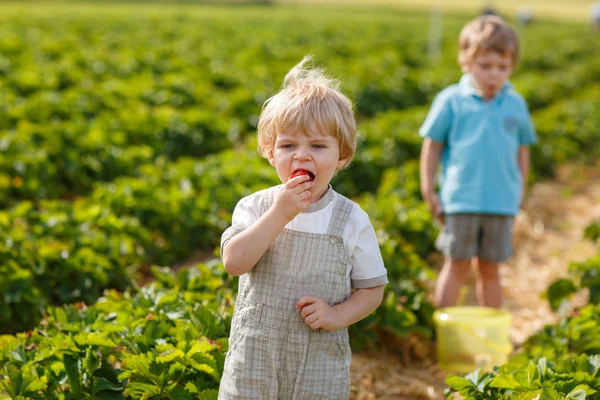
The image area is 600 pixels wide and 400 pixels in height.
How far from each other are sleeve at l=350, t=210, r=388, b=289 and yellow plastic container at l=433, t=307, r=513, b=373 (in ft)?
6.34

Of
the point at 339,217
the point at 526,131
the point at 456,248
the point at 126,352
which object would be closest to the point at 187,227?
the point at 456,248

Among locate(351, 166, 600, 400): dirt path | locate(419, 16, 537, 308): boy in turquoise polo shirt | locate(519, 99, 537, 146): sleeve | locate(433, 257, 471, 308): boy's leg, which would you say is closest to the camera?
locate(351, 166, 600, 400): dirt path

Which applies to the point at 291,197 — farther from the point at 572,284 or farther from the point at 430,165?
the point at 572,284

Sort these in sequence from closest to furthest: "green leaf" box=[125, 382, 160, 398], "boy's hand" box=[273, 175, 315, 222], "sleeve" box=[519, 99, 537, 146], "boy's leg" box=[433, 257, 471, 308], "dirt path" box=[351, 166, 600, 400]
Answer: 1. "boy's hand" box=[273, 175, 315, 222]
2. "green leaf" box=[125, 382, 160, 398]
3. "dirt path" box=[351, 166, 600, 400]
4. "sleeve" box=[519, 99, 537, 146]
5. "boy's leg" box=[433, 257, 471, 308]

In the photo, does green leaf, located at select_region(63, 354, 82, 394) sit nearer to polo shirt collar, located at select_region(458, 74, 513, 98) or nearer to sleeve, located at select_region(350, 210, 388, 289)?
sleeve, located at select_region(350, 210, 388, 289)

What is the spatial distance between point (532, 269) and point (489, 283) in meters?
2.20

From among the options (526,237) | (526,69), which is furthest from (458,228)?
(526,69)

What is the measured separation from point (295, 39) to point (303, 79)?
20287mm

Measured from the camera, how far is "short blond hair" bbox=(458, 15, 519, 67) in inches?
169

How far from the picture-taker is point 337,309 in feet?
8.03

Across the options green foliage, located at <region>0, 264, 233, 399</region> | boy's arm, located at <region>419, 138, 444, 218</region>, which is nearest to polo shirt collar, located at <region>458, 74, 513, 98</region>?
boy's arm, located at <region>419, 138, 444, 218</region>

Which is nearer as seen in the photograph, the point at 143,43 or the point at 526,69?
the point at 143,43

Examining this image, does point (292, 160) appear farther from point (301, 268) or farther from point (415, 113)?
point (415, 113)

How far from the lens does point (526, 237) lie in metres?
7.62
